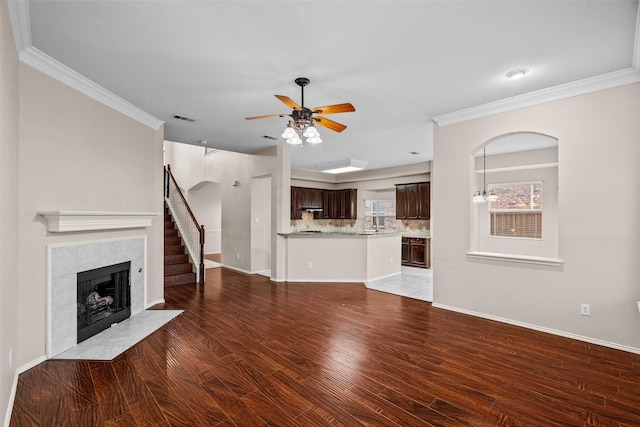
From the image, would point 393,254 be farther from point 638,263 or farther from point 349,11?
point 349,11

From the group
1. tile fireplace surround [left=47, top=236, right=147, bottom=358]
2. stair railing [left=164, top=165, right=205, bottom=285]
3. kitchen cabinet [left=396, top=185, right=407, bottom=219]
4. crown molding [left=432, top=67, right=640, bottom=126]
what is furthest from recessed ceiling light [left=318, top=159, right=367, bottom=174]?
tile fireplace surround [left=47, top=236, right=147, bottom=358]

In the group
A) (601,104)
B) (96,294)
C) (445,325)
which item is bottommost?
(445,325)

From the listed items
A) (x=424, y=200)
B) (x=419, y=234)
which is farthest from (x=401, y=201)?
(x=419, y=234)

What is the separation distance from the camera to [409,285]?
6.09 m

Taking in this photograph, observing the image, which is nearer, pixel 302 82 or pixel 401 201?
pixel 302 82

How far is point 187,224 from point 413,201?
5866mm

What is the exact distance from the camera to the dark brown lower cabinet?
8.11 m

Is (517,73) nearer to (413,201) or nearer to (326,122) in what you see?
(326,122)

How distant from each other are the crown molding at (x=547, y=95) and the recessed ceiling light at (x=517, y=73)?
1.96 ft

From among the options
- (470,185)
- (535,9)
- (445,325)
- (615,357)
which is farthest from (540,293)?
(535,9)

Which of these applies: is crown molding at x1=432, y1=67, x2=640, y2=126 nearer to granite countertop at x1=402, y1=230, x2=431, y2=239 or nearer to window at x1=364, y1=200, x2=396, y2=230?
granite countertop at x1=402, y1=230, x2=431, y2=239

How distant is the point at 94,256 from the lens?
3.51 metres

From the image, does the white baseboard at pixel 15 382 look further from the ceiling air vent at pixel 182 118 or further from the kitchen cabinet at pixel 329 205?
the kitchen cabinet at pixel 329 205

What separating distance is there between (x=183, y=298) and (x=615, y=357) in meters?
5.57
